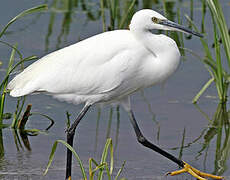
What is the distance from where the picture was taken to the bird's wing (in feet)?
16.2

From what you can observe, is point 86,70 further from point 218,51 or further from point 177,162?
point 218,51

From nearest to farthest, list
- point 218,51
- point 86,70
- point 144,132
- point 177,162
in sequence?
point 86,70, point 177,162, point 144,132, point 218,51

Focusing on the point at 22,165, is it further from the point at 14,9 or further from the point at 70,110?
the point at 14,9

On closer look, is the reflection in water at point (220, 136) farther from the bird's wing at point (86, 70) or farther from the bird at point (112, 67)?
the bird's wing at point (86, 70)

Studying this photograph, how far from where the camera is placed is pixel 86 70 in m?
5.04

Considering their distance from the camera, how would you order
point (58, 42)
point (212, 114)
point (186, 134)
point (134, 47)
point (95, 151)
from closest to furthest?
1. point (134, 47)
2. point (95, 151)
3. point (186, 134)
4. point (212, 114)
5. point (58, 42)

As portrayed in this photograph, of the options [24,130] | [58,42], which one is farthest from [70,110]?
[58,42]

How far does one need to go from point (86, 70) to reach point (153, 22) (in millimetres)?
636

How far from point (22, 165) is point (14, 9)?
197 inches

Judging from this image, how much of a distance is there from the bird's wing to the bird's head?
0.17m

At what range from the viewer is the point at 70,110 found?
6.61m

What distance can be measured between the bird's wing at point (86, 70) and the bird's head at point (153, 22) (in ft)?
0.54

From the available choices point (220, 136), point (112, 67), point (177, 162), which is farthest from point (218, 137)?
point (112, 67)

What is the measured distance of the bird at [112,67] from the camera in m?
4.90
